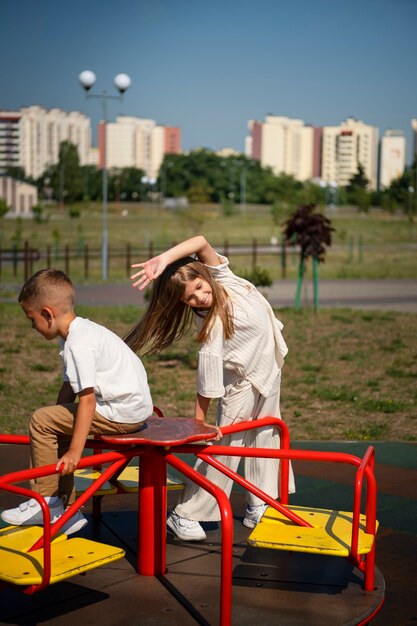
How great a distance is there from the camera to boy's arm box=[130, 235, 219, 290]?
12.5ft

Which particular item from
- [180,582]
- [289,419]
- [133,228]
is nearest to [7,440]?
[180,582]

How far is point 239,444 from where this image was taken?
14.7 ft

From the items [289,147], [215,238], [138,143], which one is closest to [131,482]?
[215,238]

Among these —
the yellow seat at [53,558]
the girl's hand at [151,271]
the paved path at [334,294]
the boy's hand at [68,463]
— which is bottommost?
the paved path at [334,294]

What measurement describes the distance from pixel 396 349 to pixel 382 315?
3415 mm

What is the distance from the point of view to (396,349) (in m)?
12.4

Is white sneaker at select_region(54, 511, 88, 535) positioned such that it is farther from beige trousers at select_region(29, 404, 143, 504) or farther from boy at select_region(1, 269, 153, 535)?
beige trousers at select_region(29, 404, 143, 504)

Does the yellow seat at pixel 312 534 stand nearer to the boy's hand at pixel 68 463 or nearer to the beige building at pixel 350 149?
the boy's hand at pixel 68 463

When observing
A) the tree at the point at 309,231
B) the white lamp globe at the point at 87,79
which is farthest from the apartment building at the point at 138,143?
the tree at the point at 309,231

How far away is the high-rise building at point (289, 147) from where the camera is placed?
148 metres

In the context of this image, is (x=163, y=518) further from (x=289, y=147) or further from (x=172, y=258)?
(x=289, y=147)

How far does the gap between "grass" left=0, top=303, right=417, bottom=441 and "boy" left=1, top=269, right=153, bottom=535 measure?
3.89 m

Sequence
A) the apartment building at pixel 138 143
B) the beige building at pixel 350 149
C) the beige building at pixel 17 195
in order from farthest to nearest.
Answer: the apartment building at pixel 138 143 < the beige building at pixel 350 149 < the beige building at pixel 17 195

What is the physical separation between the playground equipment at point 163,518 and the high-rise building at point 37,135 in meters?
142
